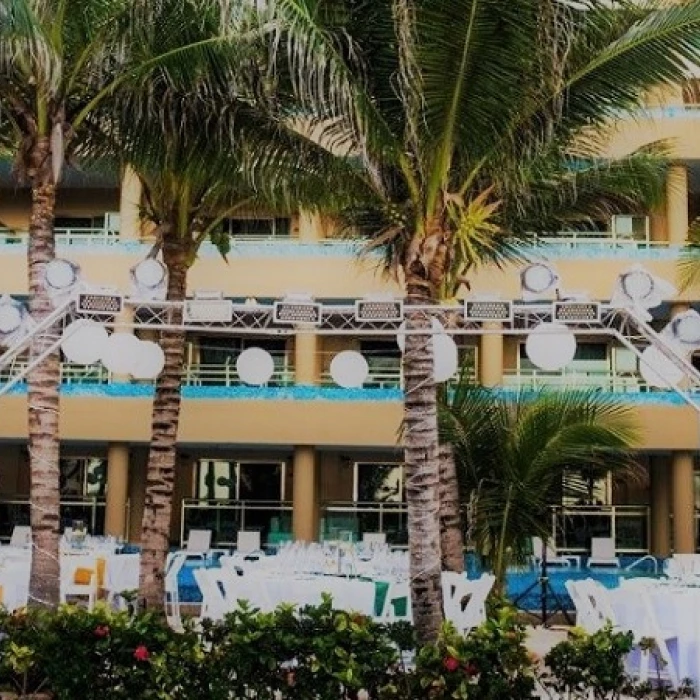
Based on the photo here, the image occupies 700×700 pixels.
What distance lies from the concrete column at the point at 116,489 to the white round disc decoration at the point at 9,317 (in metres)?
14.3

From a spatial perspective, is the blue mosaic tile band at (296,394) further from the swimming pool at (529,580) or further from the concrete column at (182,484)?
the swimming pool at (529,580)

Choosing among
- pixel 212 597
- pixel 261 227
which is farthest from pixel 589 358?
pixel 212 597

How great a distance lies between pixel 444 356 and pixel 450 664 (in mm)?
3554

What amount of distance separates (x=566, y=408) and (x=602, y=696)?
6356mm

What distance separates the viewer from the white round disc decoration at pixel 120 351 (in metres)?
9.64

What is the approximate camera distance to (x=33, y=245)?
400 inches

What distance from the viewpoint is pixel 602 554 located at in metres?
22.2

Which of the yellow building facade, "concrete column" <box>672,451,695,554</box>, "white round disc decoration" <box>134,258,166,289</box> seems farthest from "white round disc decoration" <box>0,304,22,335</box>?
"concrete column" <box>672,451,695,554</box>

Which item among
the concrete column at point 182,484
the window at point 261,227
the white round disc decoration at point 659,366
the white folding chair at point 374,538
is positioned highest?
the window at point 261,227

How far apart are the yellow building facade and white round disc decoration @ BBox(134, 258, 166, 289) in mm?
12426

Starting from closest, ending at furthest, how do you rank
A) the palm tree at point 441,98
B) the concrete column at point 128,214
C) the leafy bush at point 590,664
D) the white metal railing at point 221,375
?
the leafy bush at point 590,664 → the palm tree at point 441,98 → the concrete column at point 128,214 → the white metal railing at point 221,375

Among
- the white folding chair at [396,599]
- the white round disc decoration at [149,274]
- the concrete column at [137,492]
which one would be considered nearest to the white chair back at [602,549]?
the concrete column at [137,492]

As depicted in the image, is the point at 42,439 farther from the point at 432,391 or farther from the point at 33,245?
the point at 432,391

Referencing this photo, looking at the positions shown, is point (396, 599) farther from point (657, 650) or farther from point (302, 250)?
point (302, 250)
